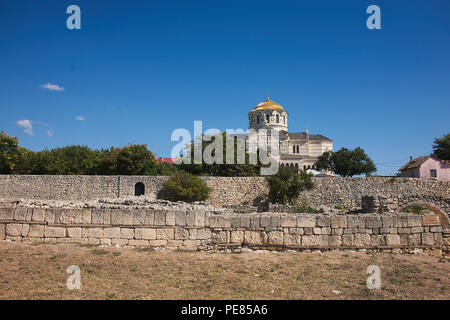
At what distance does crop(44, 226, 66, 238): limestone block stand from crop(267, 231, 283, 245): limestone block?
18.9 feet

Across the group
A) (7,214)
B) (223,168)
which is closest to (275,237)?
(7,214)

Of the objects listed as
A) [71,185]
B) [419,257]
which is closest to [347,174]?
[71,185]

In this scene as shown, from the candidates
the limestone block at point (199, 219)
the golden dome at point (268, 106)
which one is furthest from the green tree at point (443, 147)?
the limestone block at point (199, 219)

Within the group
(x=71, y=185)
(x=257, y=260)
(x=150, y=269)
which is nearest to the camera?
(x=150, y=269)

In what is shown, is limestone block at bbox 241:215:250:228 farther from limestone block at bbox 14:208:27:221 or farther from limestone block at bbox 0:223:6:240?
limestone block at bbox 0:223:6:240

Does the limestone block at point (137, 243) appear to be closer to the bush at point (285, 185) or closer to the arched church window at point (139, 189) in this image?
the bush at point (285, 185)

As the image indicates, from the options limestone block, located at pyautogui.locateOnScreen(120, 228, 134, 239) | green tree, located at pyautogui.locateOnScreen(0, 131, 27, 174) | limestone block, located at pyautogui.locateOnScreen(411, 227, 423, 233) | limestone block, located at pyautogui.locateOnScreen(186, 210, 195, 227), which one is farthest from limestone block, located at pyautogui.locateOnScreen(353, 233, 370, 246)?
green tree, located at pyautogui.locateOnScreen(0, 131, 27, 174)

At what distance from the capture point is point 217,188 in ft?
87.4

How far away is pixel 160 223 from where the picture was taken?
8781 millimetres

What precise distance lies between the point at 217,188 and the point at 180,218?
58.6ft

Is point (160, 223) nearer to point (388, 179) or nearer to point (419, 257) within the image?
point (419, 257)

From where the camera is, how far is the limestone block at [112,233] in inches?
347

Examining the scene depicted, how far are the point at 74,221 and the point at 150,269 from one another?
11.0ft
